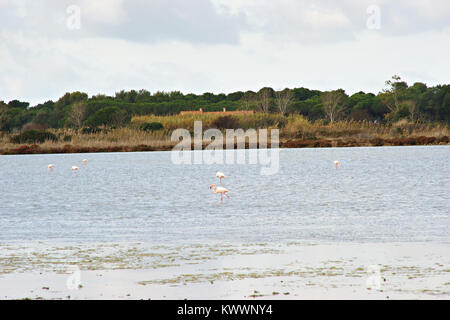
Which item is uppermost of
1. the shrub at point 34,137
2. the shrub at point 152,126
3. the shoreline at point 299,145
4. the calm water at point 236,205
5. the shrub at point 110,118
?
the shrub at point 110,118

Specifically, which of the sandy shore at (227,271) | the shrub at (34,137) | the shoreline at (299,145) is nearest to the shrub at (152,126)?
the shoreline at (299,145)

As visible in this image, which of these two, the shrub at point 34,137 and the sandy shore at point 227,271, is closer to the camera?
the sandy shore at point 227,271

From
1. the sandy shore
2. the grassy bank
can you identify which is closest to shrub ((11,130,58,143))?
the grassy bank

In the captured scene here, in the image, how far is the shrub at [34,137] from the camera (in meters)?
71.0

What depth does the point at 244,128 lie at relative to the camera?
71.6 meters

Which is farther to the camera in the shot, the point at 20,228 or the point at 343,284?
the point at 20,228

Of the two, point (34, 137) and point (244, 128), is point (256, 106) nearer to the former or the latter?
point (244, 128)

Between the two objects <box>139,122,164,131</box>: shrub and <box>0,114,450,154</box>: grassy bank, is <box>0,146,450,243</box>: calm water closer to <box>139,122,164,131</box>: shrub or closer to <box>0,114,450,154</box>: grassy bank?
<box>0,114,450,154</box>: grassy bank

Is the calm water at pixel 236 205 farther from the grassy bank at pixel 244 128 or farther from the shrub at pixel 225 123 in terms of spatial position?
the shrub at pixel 225 123

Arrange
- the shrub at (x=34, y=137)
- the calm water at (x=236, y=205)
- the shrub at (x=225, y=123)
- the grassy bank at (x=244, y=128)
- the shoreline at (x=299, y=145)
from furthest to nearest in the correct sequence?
the shrub at (x=34, y=137) → the shrub at (x=225, y=123) → the grassy bank at (x=244, y=128) → the shoreline at (x=299, y=145) → the calm water at (x=236, y=205)
